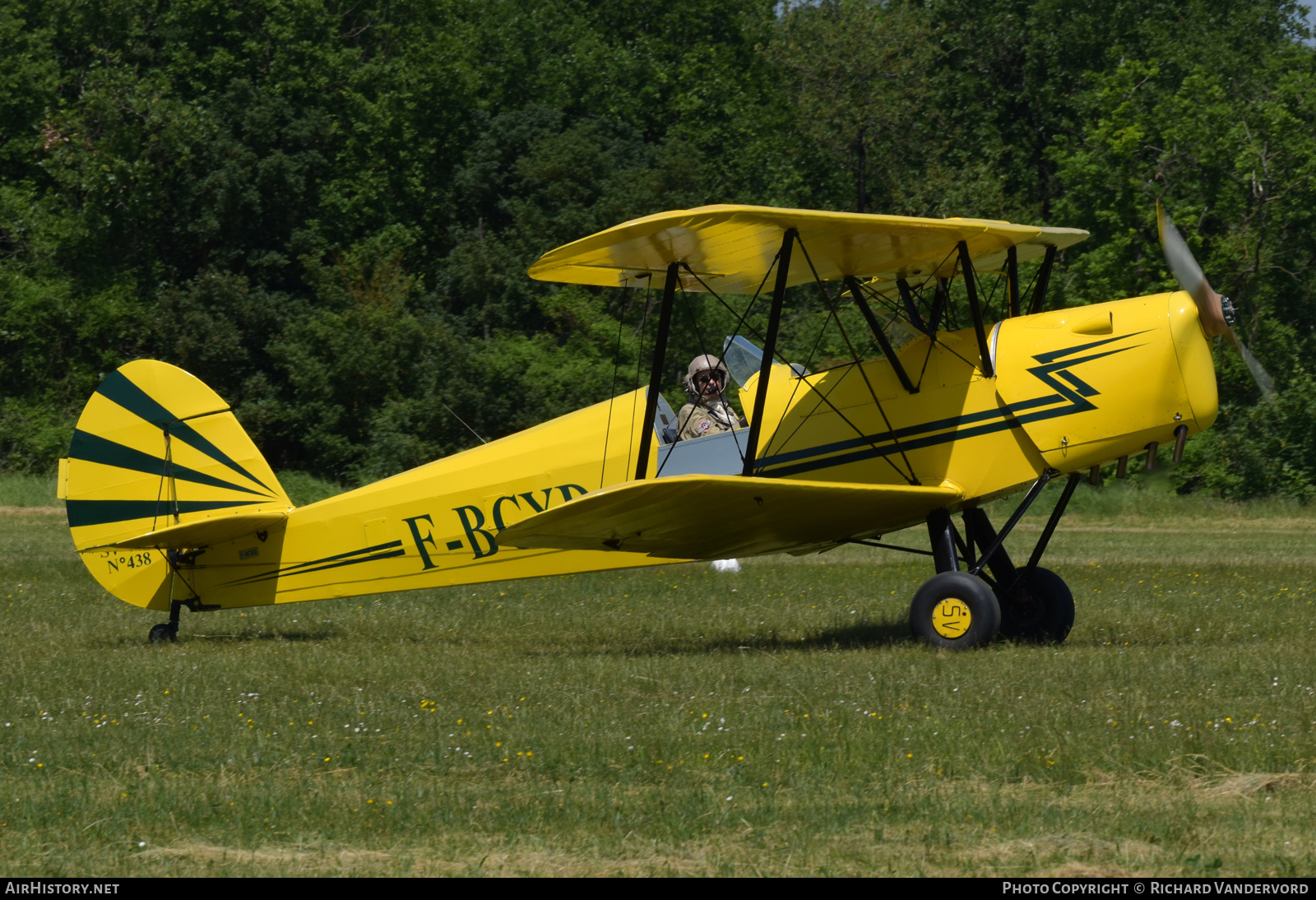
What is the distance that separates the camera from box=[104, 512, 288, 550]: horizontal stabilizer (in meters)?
9.41

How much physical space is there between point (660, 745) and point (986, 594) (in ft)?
9.82

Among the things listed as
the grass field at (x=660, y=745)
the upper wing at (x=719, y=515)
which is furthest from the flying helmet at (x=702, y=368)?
the grass field at (x=660, y=745)

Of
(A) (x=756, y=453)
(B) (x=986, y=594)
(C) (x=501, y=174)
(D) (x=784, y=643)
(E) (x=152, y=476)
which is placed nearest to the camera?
(B) (x=986, y=594)

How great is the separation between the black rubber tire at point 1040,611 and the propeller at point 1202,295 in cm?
193

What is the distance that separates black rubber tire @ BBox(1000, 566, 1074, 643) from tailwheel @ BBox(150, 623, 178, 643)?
6.19 meters

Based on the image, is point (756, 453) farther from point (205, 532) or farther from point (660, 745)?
point (205, 532)

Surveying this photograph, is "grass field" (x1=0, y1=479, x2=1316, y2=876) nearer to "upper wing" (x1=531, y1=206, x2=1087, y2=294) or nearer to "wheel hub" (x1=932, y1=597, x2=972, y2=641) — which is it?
"wheel hub" (x1=932, y1=597, x2=972, y2=641)

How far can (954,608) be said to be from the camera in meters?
8.81

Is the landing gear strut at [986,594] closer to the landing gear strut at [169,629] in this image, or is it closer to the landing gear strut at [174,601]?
the landing gear strut at [174,601]

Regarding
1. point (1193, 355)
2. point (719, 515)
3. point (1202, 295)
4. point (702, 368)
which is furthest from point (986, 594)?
point (702, 368)

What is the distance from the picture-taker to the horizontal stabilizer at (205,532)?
9414mm
